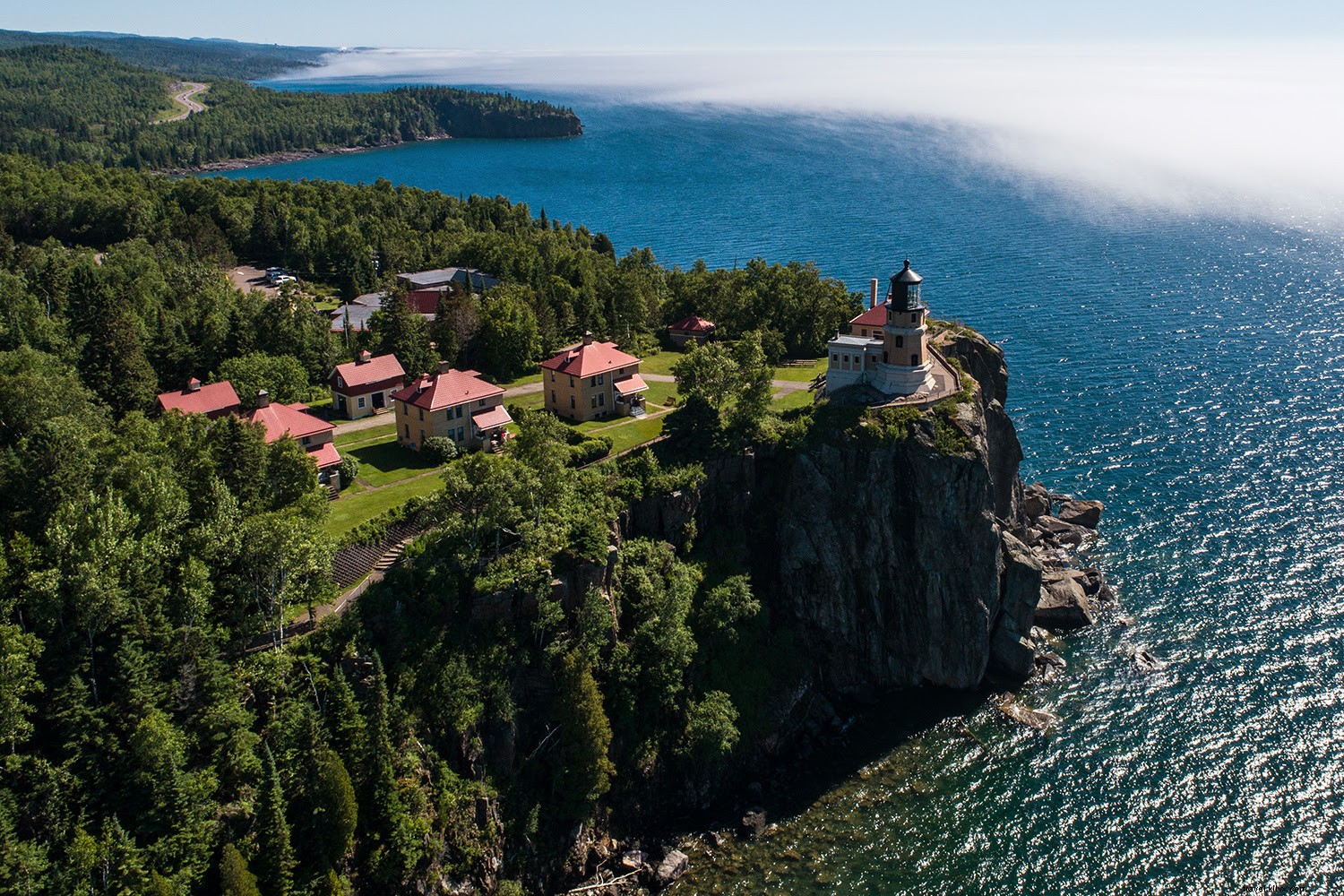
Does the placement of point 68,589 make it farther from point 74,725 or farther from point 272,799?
A: point 272,799

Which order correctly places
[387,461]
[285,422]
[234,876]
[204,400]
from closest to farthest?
[234,876], [285,422], [387,461], [204,400]

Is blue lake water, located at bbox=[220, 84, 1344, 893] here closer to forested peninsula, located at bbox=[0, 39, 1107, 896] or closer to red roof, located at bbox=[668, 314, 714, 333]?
forested peninsula, located at bbox=[0, 39, 1107, 896]

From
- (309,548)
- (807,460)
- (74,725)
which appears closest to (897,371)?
(807,460)

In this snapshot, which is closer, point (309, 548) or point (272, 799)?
point (272, 799)

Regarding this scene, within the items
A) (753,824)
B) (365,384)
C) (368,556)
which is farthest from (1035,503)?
(365,384)

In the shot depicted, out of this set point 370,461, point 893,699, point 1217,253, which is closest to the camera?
point 893,699

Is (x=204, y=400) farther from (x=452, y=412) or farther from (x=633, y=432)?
(x=633, y=432)

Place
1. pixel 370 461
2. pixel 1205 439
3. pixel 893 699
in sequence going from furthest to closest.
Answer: pixel 1205 439 < pixel 370 461 < pixel 893 699
